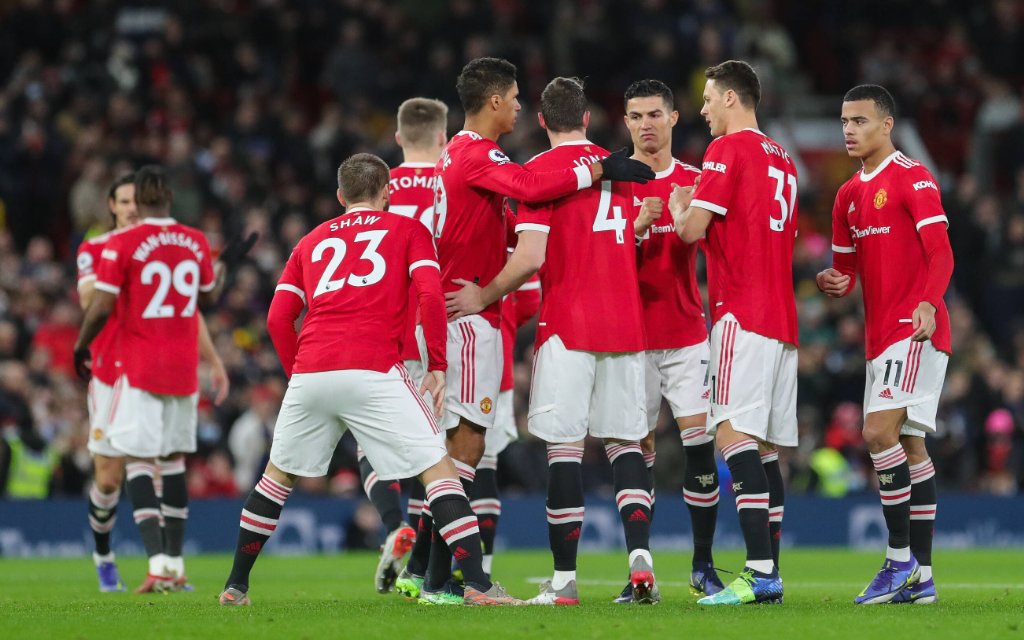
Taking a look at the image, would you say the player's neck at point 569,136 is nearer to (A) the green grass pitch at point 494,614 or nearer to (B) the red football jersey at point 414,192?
(B) the red football jersey at point 414,192

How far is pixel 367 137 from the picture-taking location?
2264cm

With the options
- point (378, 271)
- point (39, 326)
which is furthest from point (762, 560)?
point (39, 326)

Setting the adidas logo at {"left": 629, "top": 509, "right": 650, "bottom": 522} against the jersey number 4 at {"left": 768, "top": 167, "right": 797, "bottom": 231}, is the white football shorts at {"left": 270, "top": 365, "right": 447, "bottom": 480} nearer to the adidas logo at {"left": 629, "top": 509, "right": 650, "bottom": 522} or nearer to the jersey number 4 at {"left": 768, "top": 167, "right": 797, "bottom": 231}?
the adidas logo at {"left": 629, "top": 509, "right": 650, "bottom": 522}

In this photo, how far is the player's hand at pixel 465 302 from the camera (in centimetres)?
895

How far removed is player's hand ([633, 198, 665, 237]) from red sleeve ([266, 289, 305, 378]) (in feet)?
7.05

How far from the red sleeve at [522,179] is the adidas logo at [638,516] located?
6.26 feet

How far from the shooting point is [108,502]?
11641 mm

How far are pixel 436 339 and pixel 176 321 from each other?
3686 millimetres

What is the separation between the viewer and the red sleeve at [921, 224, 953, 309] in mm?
8641

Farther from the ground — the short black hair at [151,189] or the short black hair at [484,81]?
the short black hair at [484,81]

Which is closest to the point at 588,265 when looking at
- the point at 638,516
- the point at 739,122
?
the point at 739,122

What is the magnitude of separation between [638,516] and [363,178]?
2.57m

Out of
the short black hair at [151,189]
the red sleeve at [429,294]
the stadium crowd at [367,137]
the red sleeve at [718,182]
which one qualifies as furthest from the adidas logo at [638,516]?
the stadium crowd at [367,137]

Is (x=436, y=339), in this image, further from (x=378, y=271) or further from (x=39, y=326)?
(x=39, y=326)
